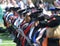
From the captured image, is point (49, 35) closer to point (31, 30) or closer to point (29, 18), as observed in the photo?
point (31, 30)

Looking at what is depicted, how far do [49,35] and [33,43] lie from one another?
1.37 m

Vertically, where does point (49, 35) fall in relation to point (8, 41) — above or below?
above

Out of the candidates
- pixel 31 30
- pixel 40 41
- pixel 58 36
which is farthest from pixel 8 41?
pixel 58 36

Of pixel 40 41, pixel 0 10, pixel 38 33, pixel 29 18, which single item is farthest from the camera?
pixel 0 10

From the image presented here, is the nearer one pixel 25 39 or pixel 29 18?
pixel 25 39

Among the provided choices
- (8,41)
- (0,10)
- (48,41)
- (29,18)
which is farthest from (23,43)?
(0,10)

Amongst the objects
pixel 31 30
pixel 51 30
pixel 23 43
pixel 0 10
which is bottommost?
pixel 0 10

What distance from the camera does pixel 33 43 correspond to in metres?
6.29

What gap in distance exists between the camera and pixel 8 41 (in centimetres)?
1243

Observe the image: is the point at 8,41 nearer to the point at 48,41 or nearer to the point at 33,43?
the point at 33,43

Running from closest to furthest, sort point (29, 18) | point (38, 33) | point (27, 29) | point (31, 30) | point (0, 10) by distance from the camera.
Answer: point (38, 33), point (31, 30), point (27, 29), point (29, 18), point (0, 10)

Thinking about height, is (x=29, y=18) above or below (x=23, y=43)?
above

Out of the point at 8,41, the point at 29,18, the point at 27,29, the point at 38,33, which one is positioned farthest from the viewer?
the point at 8,41

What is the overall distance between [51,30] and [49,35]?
0.28ft
